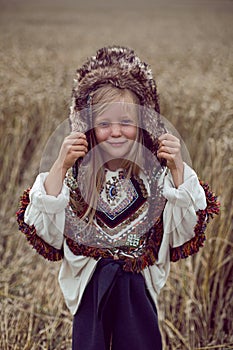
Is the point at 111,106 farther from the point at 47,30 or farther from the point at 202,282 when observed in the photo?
the point at 47,30

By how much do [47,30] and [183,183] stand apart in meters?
2.89

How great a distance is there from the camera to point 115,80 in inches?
36.8

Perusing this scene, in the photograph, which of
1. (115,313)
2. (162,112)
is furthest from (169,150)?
(162,112)

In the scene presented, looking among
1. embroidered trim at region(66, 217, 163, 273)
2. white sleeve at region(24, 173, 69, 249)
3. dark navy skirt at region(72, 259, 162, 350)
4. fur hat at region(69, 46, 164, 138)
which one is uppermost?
fur hat at region(69, 46, 164, 138)

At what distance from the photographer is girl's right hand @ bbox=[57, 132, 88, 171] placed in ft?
3.00

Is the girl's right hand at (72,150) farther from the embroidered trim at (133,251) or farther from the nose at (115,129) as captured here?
the embroidered trim at (133,251)

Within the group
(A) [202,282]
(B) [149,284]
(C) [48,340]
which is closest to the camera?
(B) [149,284]

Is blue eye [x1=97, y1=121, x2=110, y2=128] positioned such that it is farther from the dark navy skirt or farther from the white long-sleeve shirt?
the dark navy skirt

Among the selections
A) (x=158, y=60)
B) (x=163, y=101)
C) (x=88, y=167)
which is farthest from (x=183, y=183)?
(x=158, y=60)

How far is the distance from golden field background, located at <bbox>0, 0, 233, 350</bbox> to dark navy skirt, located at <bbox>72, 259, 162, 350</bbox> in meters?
0.48

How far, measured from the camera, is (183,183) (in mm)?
926

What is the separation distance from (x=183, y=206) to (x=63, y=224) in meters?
0.22

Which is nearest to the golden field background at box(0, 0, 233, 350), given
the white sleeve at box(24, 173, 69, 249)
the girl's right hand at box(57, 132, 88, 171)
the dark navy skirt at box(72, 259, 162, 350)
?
the dark navy skirt at box(72, 259, 162, 350)

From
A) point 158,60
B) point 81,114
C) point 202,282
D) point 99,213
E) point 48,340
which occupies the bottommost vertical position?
point 48,340
